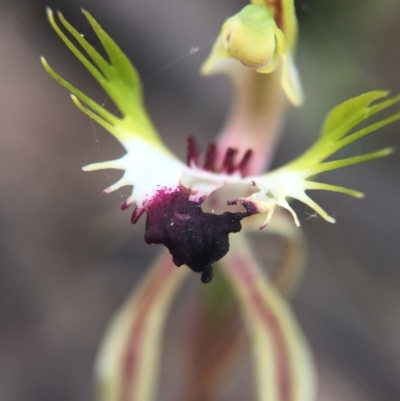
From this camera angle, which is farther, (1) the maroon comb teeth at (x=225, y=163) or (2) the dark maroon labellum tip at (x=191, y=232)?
(1) the maroon comb teeth at (x=225, y=163)

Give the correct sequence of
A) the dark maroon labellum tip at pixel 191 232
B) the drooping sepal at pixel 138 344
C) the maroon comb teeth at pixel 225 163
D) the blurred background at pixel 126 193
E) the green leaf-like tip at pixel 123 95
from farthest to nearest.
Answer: the blurred background at pixel 126 193 → the drooping sepal at pixel 138 344 → the maroon comb teeth at pixel 225 163 → the green leaf-like tip at pixel 123 95 → the dark maroon labellum tip at pixel 191 232

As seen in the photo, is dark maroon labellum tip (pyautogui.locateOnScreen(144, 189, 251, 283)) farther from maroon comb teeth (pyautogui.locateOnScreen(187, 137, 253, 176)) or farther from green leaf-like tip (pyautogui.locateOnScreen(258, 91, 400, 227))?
maroon comb teeth (pyautogui.locateOnScreen(187, 137, 253, 176))

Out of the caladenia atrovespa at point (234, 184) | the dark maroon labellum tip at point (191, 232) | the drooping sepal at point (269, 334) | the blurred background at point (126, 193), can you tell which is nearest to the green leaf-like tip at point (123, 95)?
the caladenia atrovespa at point (234, 184)

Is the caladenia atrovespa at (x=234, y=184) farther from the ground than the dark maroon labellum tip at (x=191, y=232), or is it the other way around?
the caladenia atrovespa at (x=234, y=184)

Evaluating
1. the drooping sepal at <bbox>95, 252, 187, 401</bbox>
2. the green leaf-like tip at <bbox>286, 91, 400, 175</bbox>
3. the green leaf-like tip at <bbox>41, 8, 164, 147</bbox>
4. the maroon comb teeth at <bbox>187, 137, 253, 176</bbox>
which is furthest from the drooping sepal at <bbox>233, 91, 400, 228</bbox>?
the drooping sepal at <bbox>95, 252, 187, 401</bbox>

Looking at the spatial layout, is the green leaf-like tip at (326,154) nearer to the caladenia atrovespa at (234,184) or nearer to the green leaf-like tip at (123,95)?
the caladenia atrovespa at (234,184)

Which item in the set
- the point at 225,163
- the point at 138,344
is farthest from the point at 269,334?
the point at 225,163

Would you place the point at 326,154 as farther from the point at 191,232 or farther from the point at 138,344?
the point at 138,344
